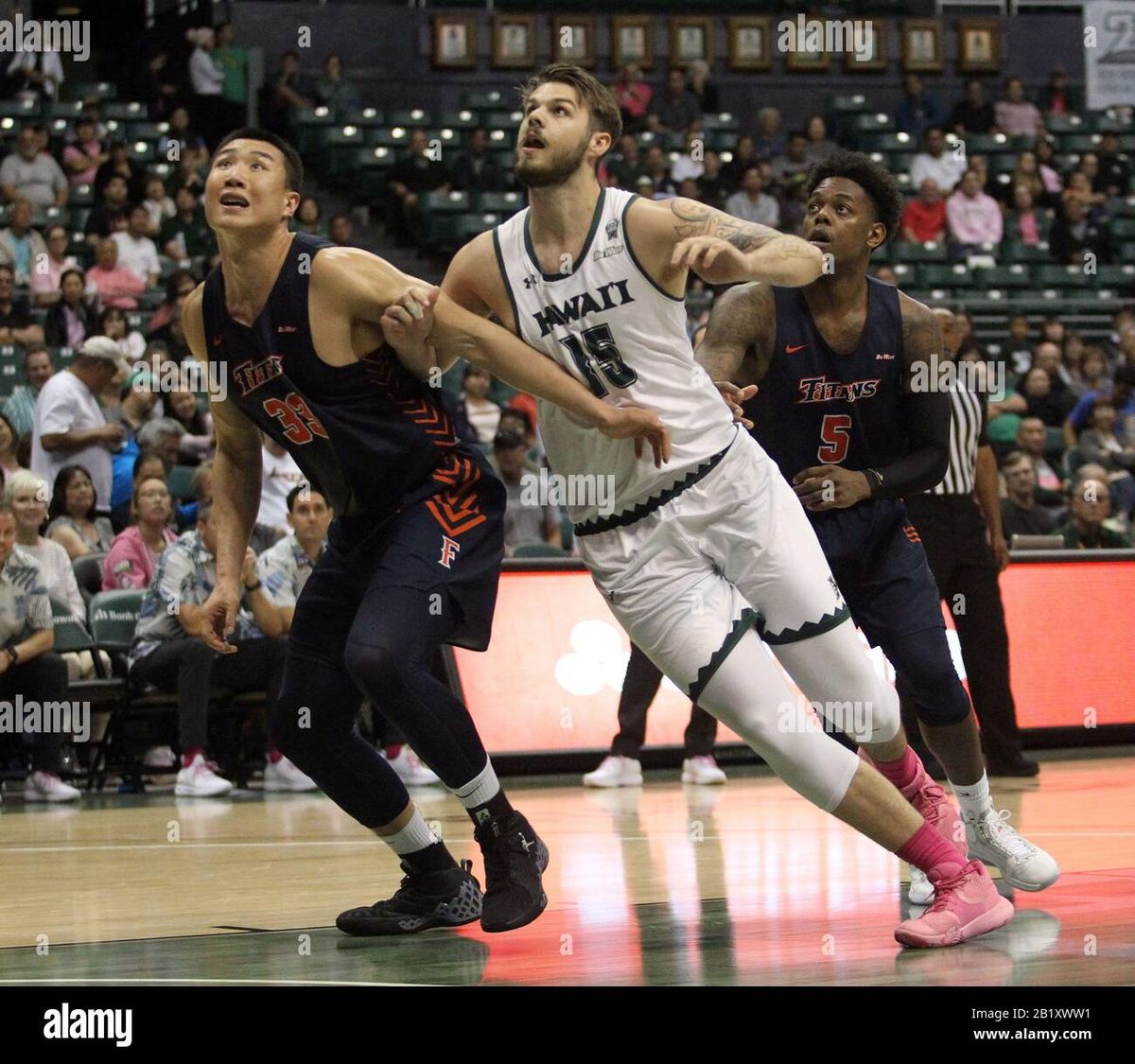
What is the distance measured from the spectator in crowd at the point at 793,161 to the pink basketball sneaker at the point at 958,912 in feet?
49.2

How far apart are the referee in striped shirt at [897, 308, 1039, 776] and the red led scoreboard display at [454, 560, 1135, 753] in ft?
1.98

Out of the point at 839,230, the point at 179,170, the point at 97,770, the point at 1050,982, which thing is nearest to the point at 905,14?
the point at 179,170

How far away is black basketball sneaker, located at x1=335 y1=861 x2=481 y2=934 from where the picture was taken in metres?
5.22

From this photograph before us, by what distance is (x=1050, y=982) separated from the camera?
4.18 metres

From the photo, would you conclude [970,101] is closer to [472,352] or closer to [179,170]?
[179,170]

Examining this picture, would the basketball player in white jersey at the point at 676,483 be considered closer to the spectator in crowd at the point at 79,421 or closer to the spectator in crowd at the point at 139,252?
the spectator in crowd at the point at 79,421

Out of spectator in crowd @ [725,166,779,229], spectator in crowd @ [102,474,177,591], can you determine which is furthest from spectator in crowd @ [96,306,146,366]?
spectator in crowd @ [725,166,779,229]

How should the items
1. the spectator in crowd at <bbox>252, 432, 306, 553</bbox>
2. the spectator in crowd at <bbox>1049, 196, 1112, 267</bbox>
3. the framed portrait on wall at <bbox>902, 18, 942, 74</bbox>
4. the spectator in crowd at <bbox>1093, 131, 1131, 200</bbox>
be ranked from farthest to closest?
the framed portrait on wall at <bbox>902, 18, 942, 74</bbox> < the spectator in crowd at <bbox>1093, 131, 1131, 200</bbox> < the spectator in crowd at <bbox>1049, 196, 1112, 267</bbox> < the spectator in crowd at <bbox>252, 432, 306, 553</bbox>

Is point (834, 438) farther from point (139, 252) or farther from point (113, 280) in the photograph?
point (139, 252)

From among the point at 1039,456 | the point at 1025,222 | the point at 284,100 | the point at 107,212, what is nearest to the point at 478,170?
the point at 284,100

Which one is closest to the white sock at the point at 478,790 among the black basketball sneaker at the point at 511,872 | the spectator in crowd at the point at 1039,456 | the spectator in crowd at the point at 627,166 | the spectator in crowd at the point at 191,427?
the black basketball sneaker at the point at 511,872

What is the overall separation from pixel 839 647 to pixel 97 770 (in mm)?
6357

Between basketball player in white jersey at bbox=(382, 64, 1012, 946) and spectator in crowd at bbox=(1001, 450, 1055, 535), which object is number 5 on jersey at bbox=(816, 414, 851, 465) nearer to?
basketball player in white jersey at bbox=(382, 64, 1012, 946)

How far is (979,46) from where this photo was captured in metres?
22.9
